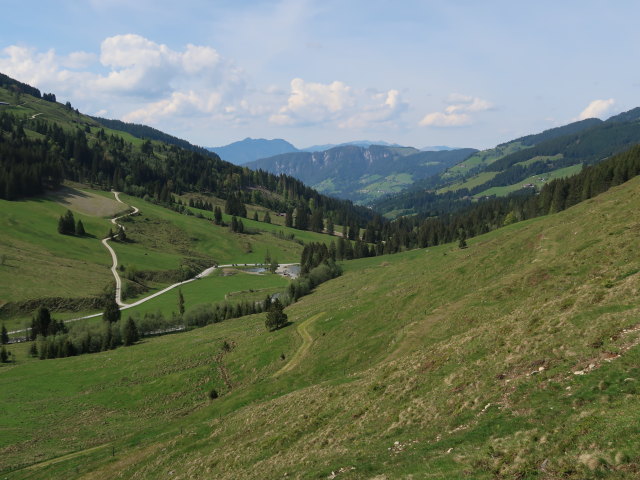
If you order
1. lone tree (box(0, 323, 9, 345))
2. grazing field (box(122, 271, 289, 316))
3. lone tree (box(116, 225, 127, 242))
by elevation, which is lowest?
grazing field (box(122, 271, 289, 316))

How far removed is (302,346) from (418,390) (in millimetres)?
33441

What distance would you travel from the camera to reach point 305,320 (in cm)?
7188

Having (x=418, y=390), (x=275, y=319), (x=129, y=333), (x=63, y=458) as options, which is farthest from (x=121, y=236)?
(x=418, y=390)

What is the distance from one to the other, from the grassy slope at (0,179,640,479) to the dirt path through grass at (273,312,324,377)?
22.3 inches

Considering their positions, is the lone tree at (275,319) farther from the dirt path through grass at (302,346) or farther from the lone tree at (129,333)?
the lone tree at (129,333)

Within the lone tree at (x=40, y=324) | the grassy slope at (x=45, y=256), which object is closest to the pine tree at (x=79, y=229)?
the grassy slope at (x=45, y=256)

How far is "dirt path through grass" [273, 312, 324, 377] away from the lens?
180ft

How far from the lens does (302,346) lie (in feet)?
196

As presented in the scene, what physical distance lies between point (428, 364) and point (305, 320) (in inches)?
1660

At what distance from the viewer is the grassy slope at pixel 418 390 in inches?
703

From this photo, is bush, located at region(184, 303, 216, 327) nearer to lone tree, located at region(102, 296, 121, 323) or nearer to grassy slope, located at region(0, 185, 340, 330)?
lone tree, located at region(102, 296, 121, 323)

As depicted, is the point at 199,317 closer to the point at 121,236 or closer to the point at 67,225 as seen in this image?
the point at 121,236

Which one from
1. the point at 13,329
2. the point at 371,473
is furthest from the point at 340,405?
the point at 13,329

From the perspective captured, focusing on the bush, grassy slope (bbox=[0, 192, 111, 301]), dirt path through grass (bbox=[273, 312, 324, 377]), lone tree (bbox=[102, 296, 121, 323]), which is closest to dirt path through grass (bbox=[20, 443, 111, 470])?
dirt path through grass (bbox=[273, 312, 324, 377])
